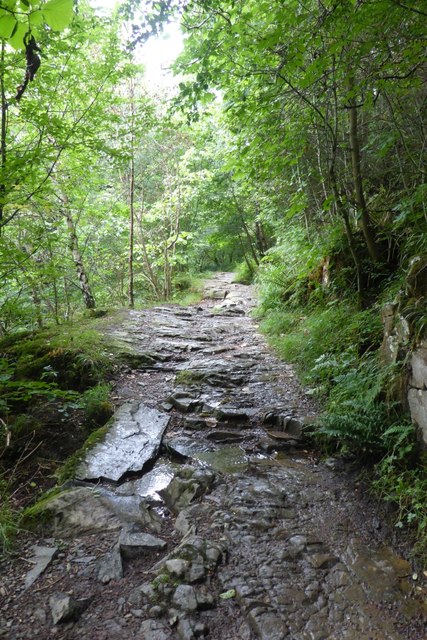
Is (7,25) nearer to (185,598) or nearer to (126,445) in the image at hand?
(185,598)

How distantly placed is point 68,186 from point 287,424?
783 cm

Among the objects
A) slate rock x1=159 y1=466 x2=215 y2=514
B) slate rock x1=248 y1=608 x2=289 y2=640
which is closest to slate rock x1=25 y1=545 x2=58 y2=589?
slate rock x1=159 y1=466 x2=215 y2=514

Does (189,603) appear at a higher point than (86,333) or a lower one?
lower

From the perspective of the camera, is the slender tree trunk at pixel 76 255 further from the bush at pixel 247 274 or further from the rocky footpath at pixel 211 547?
the bush at pixel 247 274

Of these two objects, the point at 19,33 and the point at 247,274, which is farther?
the point at 247,274

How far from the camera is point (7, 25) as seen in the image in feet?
4.90

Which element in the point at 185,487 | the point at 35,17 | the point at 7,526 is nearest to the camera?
the point at 35,17

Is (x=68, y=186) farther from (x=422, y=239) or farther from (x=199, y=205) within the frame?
(x=199, y=205)

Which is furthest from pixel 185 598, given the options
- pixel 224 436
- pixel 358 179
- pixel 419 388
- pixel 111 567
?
pixel 358 179

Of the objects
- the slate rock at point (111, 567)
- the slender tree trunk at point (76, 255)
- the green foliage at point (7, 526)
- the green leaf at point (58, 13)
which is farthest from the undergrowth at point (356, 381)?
the slender tree trunk at point (76, 255)

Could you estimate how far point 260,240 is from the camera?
17.7 meters

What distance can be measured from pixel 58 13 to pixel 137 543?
3.17 meters

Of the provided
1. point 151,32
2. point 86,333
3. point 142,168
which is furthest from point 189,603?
point 142,168

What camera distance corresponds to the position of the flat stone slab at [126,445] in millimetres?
3592
